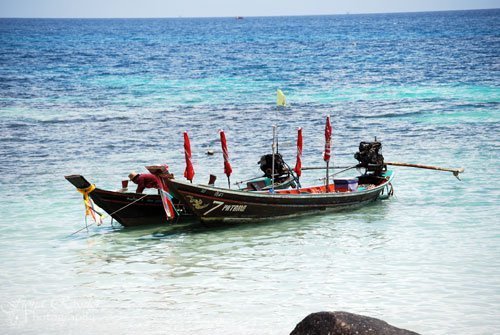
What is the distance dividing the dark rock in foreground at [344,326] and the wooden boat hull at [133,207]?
12697 mm

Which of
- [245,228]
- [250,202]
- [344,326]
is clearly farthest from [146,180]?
[344,326]

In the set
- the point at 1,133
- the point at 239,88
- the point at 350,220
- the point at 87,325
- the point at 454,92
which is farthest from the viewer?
the point at 239,88

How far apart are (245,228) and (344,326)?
12.7 metres

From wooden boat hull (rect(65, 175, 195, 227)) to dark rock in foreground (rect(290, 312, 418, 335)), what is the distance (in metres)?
12.7

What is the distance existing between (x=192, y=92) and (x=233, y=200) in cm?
3970

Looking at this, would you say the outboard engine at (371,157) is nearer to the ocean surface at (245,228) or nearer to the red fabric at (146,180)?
the ocean surface at (245,228)

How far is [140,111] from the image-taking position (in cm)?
5097

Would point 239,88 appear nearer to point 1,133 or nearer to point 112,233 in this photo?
point 1,133

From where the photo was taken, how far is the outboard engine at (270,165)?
85.6 ft

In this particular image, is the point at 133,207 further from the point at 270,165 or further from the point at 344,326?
the point at 344,326

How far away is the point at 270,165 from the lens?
26.2 m

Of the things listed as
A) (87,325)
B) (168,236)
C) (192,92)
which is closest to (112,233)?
(168,236)

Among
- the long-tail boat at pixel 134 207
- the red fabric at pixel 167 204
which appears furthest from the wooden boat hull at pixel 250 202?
the long-tail boat at pixel 134 207

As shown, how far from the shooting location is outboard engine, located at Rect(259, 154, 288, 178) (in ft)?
85.6
